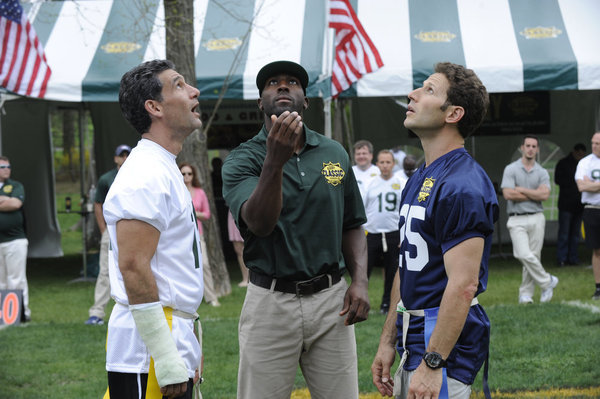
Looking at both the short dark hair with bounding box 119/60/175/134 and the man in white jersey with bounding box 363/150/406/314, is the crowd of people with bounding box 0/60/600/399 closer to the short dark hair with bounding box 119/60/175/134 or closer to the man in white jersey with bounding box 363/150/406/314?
the short dark hair with bounding box 119/60/175/134

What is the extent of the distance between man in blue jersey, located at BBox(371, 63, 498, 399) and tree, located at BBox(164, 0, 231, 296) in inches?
328

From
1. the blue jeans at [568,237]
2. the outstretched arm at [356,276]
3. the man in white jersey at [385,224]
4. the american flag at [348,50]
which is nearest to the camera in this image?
the outstretched arm at [356,276]

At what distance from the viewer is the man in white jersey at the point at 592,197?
33.6ft

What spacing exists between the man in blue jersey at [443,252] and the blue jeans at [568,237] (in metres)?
11.9

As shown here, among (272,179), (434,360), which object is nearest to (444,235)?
(434,360)

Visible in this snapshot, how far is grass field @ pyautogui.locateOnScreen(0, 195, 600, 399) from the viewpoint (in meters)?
6.45

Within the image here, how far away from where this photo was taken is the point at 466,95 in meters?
3.06

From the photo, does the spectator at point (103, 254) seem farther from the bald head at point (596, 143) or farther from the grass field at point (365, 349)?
the bald head at point (596, 143)

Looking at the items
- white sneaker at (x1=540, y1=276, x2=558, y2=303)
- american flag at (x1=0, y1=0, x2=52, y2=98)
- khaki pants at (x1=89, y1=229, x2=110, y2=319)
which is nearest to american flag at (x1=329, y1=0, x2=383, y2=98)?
white sneaker at (x1=540, y1=276, x2=558, y2=303)

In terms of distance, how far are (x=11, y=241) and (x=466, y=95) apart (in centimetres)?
856

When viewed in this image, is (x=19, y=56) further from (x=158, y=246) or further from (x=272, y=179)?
(x=158, y=246)

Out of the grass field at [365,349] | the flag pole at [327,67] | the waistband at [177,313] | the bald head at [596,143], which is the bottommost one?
the grass field at [365,349]

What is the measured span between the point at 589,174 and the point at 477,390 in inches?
203

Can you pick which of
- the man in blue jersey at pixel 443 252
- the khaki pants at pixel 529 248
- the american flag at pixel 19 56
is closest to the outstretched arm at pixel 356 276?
the man in blue jersey at pixel 443 252
